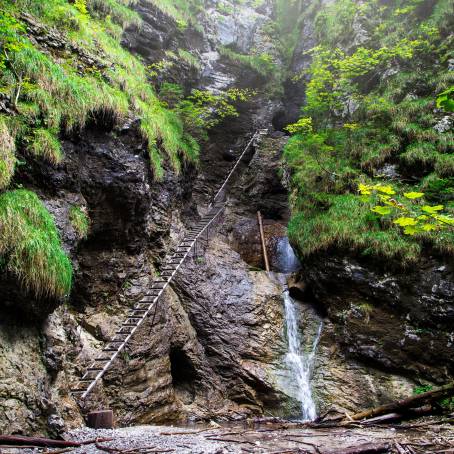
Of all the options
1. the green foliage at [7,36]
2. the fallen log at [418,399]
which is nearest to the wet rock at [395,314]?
the fallen log at [418,399]

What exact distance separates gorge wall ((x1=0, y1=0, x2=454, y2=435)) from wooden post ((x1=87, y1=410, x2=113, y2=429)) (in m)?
0.28

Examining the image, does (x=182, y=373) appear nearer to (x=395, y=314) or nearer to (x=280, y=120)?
(x=395, y=314)

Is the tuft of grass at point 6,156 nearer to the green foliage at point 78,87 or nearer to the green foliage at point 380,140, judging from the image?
the green foliage at point 78,87

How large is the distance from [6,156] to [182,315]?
651cm

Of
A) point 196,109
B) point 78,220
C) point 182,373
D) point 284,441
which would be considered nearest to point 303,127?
point 196,109

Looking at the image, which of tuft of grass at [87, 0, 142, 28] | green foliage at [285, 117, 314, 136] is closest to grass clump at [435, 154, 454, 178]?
green foliage at [285, 117, 314, 136]

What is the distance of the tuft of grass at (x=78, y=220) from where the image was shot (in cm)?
806

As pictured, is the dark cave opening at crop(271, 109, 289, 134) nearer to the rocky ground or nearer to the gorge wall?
the gorge wall

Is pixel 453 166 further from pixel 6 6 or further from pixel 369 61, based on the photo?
pixel 6 6

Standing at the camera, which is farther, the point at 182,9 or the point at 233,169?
the point at 182,9

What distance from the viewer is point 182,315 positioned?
1098 cm

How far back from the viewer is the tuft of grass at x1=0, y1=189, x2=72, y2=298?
5.73 meters

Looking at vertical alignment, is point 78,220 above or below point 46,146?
below

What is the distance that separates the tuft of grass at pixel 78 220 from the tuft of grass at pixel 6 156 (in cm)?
171
